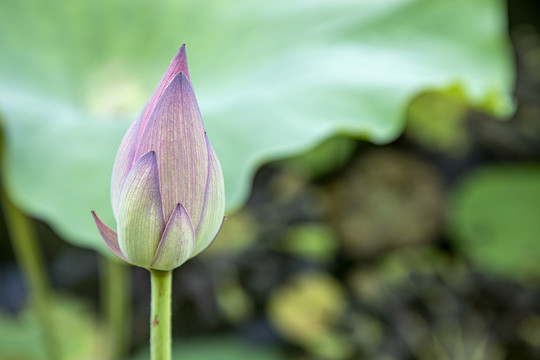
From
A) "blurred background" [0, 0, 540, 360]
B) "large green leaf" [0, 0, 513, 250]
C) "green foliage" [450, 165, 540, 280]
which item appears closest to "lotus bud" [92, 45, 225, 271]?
"large green leaf" [0, 0, 513, 250]

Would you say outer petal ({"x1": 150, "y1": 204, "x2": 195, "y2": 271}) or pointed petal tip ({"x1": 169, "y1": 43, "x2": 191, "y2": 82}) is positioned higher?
pointed petal tip ({"x1": 169, "y1": 43, "x2": 191, "y2": 82})

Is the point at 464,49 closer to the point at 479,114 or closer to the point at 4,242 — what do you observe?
the point at 479,114

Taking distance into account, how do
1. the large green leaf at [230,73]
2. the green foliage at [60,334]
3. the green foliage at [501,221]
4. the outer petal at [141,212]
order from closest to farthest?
the outer petal at [141,212] < the large green leaf at [230,73] < the green foliage at [60,334] < the green foliage at [501,221]

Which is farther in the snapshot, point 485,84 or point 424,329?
point 424,329

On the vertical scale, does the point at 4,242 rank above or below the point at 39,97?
below

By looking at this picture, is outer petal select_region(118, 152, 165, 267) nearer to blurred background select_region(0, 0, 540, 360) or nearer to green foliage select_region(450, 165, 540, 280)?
blurred background select_region(0, 0, 540, 360)

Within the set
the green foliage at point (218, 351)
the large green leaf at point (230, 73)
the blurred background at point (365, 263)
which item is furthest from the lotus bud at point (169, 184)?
the green foliage at point (218, 351)

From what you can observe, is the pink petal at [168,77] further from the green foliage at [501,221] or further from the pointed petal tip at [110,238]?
the green foliage at [501,221]

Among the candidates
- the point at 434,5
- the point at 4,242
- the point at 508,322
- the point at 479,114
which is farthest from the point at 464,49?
the point at 4,242
